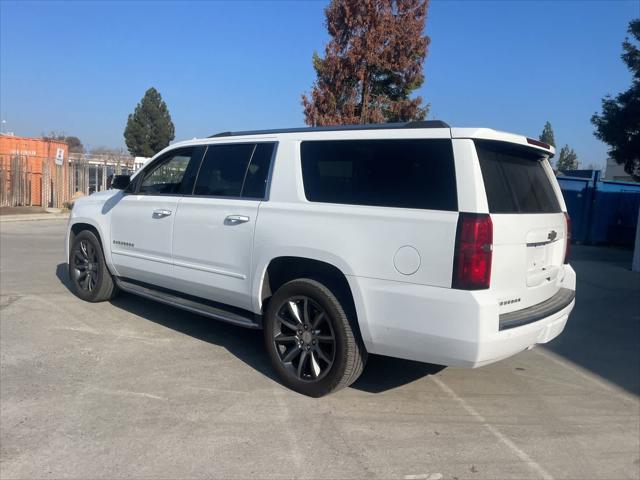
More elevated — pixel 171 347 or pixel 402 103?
pixel 402 103

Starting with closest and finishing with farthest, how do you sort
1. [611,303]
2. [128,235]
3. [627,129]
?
[128,235], [611,303], [627,129]

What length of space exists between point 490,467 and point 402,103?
13086 millimetres

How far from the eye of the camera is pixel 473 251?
11.2ft

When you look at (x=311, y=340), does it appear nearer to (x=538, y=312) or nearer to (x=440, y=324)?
(x=440, y=324)

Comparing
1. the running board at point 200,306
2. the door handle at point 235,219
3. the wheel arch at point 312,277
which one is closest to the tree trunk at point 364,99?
the running board at point 200,306

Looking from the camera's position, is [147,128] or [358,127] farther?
[147,128]

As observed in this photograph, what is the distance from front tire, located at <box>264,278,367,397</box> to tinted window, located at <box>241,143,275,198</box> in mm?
900

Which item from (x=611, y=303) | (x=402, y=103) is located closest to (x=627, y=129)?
(x=402, y=103)

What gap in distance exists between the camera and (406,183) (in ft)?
12.3

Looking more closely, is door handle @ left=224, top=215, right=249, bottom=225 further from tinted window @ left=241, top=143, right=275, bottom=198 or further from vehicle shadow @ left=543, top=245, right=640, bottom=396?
vehicle shadow @ left=543, top=245, right=640, bottom=396

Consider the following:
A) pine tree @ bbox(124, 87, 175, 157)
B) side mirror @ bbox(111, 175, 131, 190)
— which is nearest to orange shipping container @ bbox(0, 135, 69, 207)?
side mirror @ bbox(111, 175, 131, 190)

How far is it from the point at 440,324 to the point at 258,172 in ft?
7.02

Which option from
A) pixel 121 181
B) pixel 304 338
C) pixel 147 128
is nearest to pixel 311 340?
pixel 304 338

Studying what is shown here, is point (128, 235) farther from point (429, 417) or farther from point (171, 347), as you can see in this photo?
point (429, 417)
